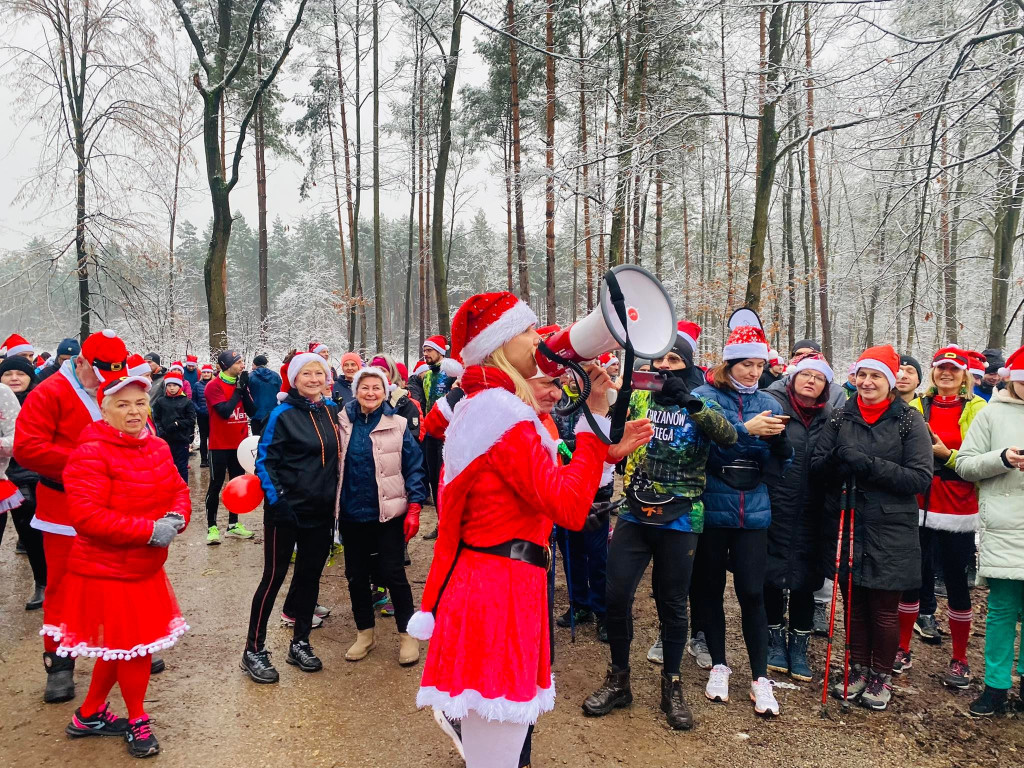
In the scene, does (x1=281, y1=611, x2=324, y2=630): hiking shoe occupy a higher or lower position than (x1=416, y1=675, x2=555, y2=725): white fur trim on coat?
lower

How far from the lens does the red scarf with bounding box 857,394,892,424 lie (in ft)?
12.3

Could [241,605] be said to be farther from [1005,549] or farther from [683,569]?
[1005,549]

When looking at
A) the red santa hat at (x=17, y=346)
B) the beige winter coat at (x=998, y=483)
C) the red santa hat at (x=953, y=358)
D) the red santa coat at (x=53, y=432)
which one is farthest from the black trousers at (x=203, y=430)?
the beige winter coat at (x=998, y=483)

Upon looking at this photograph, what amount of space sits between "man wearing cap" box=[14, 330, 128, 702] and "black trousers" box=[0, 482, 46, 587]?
1474 mm

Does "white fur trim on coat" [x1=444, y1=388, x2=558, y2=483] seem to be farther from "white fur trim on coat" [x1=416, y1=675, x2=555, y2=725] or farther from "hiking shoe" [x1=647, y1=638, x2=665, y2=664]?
"hiking shoe" [x1=647, y1=638, x2=665, y2=664]

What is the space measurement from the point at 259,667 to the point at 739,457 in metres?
3.43

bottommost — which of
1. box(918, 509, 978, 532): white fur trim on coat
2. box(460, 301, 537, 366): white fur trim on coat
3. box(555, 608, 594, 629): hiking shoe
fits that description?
box(555, 608, 594, 629): hiking shoe

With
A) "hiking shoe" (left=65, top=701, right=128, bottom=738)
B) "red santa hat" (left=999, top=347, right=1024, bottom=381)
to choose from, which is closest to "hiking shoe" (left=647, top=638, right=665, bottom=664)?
"red santa hat" (left=999, top=347, right=1024, bottom=381)

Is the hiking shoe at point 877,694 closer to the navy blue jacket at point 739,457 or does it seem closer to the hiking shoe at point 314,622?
the navy blue jacket at point 739,457

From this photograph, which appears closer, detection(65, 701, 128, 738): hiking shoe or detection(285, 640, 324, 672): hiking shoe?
detection(65, 701, 128, 738): hiking shoe

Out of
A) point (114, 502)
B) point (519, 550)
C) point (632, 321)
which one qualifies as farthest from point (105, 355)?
point (632, 321)

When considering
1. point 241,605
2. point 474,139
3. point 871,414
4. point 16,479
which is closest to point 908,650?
point 871,414

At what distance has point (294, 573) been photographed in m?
4.14

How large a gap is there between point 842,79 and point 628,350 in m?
5.09
